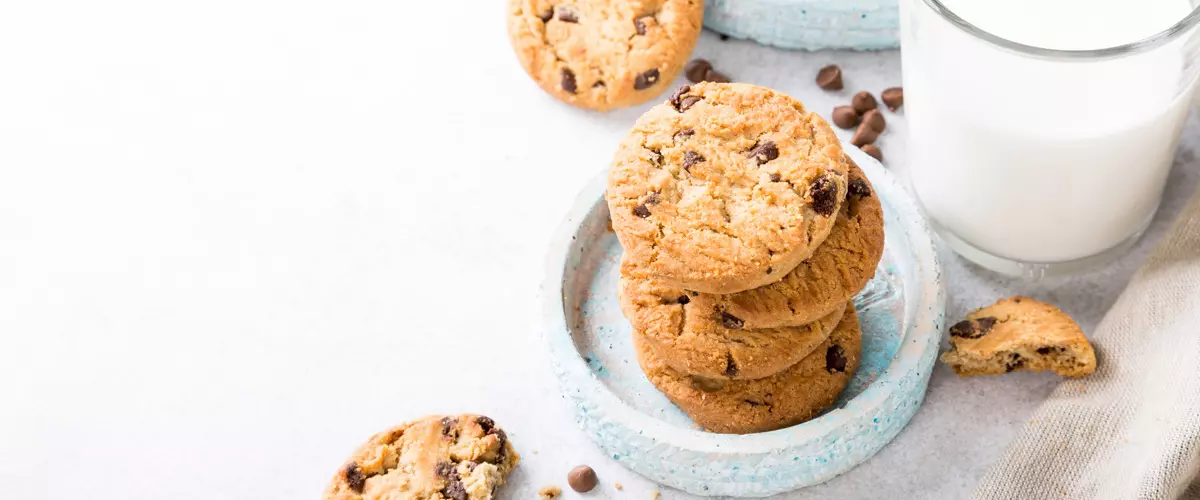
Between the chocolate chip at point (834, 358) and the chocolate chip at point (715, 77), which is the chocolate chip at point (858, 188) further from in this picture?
the chocolate chip at point (715, 77)

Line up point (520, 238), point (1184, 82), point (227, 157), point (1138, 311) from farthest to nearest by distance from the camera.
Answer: point (227, 157)
point (520, 238)
point (1138, 311)
point (1184, 82)

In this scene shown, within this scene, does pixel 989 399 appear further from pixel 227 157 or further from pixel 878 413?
pixel 227 157

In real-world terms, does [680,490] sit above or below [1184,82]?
below

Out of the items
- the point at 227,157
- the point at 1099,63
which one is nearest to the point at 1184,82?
the point at 1099,63

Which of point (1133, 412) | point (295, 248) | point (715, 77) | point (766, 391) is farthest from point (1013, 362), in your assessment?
point (295, 248)

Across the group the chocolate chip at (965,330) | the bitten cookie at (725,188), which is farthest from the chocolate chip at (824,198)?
the chocolate chip at (965,330)

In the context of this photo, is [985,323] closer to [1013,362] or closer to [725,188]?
[1013,362]

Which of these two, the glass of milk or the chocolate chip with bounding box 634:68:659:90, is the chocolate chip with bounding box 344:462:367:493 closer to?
the chocolate chip with bounding box 634:68:659:90
